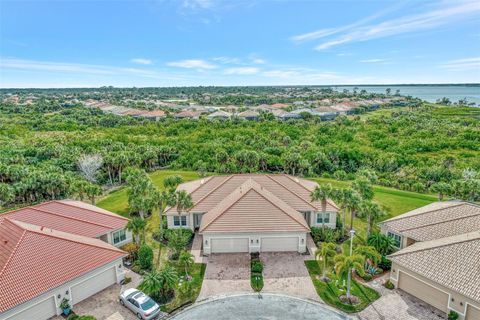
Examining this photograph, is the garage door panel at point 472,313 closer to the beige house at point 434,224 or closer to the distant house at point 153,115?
the beige house at point 434,224

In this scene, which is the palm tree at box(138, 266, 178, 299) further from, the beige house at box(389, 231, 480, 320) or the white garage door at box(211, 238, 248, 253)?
the beige house at box(389, 231, 480, 320)

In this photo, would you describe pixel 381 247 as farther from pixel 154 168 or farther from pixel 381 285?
pixel 154 168

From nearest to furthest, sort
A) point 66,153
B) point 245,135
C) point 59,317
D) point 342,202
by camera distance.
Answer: point 59,317 → point 342,202 → point 66,153 → point 245,135

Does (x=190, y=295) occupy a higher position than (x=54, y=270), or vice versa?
(x=54, y=270)

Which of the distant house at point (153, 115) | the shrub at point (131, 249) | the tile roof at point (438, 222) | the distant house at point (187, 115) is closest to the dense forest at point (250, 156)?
the tile roof at point (438, 222)

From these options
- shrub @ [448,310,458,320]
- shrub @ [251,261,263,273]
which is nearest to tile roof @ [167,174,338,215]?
shrub @ [251,261,263,273]

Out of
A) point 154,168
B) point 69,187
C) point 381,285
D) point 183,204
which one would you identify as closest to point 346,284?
point 381,285

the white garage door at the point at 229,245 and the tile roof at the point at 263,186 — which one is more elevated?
the tile roof at the point at 263,186
